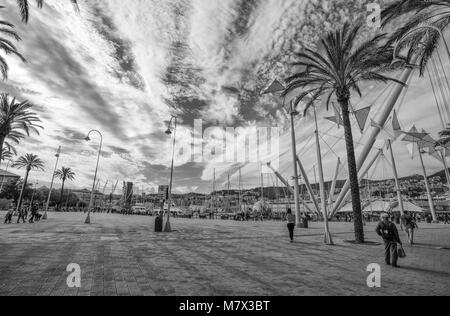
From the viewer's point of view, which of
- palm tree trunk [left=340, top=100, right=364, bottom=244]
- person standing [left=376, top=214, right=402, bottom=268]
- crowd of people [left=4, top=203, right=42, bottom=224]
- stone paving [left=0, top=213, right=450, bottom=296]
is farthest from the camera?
crowd of people [left=4, top=203, right=42, bottom=224]

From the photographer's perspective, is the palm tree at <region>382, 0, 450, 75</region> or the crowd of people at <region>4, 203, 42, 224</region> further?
the crowd of people at <region>4, 203, 42, 224</region>

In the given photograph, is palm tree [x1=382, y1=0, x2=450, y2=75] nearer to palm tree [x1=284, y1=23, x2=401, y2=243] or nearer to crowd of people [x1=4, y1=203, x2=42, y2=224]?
palm tree [x1=284, y1=23, x2=401, y2=243]

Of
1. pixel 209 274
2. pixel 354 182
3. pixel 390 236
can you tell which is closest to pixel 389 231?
pixel 390 236

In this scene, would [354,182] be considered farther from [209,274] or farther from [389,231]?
[209,274]

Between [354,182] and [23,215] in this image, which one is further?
[23,215]

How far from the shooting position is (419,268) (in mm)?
6930

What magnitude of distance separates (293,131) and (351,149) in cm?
1101

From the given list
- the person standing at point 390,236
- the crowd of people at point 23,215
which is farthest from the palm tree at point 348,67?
the crowd of people at point 23,215

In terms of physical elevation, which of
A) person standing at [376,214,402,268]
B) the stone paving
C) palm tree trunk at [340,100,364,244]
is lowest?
the stone paving

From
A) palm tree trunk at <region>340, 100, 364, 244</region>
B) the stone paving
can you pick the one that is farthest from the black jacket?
palm tree trunk at <region>340, 100, 364, 244</region>

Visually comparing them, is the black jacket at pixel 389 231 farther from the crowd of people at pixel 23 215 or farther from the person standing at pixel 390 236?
the crowd of people at pixel 23 215

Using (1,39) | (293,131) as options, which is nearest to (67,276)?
(1,39)

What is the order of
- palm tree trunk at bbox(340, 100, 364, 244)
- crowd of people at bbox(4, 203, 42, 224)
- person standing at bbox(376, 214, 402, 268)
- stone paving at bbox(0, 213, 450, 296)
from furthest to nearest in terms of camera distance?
1. crowd of people at bbox(4, 203, 42, 224)
2. palm tree trunk at bbox(340, 100, 364, 244)
3. person standing at bbox(376, 214, 402, 268)
4. stone paving at bbox(0, 213, 450, 296)

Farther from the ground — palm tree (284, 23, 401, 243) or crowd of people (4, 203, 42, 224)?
palm tree (284, 23, 401, 243)
